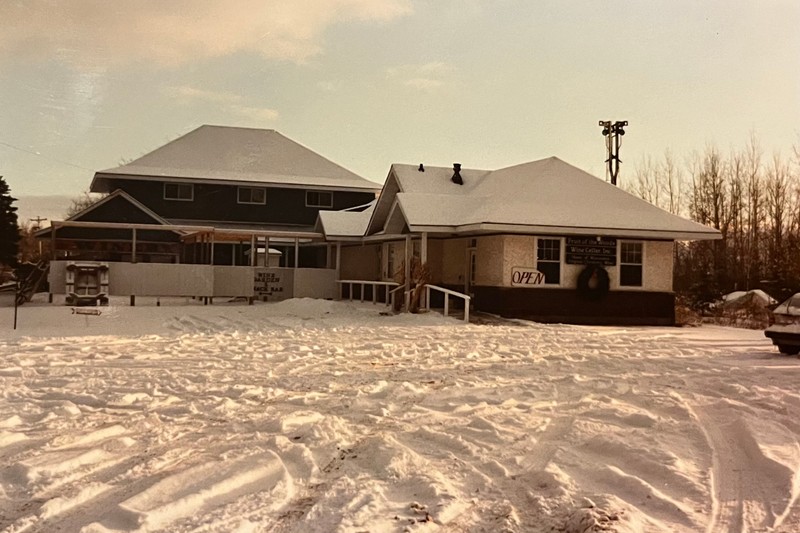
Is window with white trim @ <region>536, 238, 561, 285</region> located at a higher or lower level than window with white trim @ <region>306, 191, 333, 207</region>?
lower

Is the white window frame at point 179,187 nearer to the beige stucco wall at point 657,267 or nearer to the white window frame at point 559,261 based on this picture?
the white window frame at point 559,261

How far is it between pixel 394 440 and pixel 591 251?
15.4m

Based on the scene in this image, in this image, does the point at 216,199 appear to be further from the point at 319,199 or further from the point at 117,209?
the point at 117,209

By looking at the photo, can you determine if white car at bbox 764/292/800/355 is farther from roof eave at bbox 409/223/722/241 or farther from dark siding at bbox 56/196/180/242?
dark siding at bbox 56/196/180/242

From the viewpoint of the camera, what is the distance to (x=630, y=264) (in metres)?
21.2

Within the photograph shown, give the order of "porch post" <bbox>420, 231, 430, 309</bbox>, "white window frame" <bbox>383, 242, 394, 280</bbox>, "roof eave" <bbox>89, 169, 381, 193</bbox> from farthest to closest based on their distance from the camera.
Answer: "roof eave" <bbox>89, 169, 381, 193</bbox>
"white window frame" <bbox>383, 242, 394, 280</bbox>
"porch post" <bbox>420, 231, 430, 309</bbox>

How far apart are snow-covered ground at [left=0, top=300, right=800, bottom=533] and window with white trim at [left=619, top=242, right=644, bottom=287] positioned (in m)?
8.26

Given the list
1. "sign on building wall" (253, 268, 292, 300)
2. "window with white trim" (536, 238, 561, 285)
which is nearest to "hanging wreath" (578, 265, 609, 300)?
"window with white trim" (536, 238, 561, 285)

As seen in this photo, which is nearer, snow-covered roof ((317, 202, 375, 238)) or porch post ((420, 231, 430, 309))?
porch post ((420, 231, 430, 309))

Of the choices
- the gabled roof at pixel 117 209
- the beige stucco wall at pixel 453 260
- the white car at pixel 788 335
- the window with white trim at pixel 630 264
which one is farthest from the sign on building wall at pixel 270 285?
the white car at pixel 788 335

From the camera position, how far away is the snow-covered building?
20.3 metres

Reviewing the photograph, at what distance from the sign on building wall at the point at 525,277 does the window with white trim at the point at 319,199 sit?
1855cm

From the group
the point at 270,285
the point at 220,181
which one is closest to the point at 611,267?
the point at 270,285

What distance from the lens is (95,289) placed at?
2289 cm
